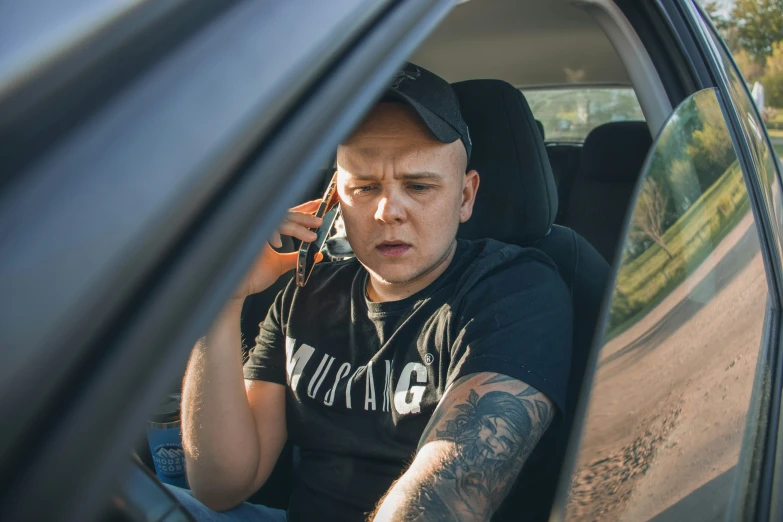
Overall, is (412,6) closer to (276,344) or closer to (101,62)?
(101,62)

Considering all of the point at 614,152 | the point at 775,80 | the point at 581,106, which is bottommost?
the point at 614,152

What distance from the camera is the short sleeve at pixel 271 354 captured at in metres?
1.88

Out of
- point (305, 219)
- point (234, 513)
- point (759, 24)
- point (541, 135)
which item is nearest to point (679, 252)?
point (305, 219)

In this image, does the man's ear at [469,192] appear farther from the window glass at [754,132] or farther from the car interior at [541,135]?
the window glass at [754,132]

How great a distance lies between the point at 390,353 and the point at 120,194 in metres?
1.19

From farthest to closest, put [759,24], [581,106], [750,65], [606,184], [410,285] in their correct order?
[759,24] → [750,65] → [581,106] → [606,184] → [410,285]

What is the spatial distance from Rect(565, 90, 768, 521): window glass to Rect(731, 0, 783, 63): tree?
77.6 ft

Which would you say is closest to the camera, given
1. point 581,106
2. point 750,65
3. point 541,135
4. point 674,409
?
point 674,409

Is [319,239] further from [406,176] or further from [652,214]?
[652,214]

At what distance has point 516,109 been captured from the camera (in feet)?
6.45

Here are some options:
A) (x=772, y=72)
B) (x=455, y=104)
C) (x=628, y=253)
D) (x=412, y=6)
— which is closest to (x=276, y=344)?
(x=455, y=104)

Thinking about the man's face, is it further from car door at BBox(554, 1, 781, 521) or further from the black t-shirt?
car door at BBox(554, 1, 781, 521)

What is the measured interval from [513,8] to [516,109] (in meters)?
0.60

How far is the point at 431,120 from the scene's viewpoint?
5.24 ft
